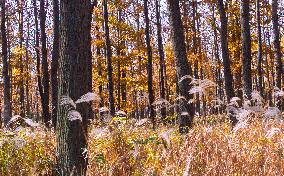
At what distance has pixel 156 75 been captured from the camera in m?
42.9

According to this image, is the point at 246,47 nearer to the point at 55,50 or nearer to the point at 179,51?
the point at 179,51

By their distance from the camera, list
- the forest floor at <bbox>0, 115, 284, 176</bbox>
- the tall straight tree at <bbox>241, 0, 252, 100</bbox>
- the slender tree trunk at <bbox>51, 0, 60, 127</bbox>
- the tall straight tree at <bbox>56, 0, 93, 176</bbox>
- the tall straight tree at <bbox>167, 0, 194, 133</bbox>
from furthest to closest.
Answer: the slender tree trunk at <bbox>51, 0, 60, 127</bbox>
the tall straight tree at <bbox>241, 0, 252, 100</bbox>
the tall straight tree at <bbox>167, 0, 194, 133</bbox>
the tall straight tree at <bbox>56, 0, 93, 176</bbox>
the forest floor at <bbox>0, 115, 284, 176</bbox>

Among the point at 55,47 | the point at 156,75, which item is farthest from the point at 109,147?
the point at 156,75

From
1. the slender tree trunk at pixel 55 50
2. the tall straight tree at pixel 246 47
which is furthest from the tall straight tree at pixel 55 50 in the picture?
the tall straight tree at pixel 246 47

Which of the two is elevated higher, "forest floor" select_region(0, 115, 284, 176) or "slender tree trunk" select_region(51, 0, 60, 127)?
"slender tree trunk" select_region(51, 0, 60, 127)

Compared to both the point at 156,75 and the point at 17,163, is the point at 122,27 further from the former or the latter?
the point at 156,75

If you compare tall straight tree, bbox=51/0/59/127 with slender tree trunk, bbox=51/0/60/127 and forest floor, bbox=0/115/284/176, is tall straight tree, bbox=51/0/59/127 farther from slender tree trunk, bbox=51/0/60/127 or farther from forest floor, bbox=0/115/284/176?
forest floor, bbox=0/115/284/176

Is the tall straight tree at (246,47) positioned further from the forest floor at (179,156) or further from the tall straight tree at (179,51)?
the forest floor at (179,156)

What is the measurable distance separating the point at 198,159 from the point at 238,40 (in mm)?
19513

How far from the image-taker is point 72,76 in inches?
203

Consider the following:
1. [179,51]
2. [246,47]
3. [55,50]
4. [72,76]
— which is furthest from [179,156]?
[55,50]

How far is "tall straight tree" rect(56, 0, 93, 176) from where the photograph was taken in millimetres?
5094

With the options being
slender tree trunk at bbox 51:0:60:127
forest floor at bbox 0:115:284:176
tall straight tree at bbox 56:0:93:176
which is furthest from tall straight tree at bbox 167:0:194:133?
slender tree trunk at bbox 51:0:60:127

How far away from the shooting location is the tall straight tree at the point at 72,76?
5094 millimetres
